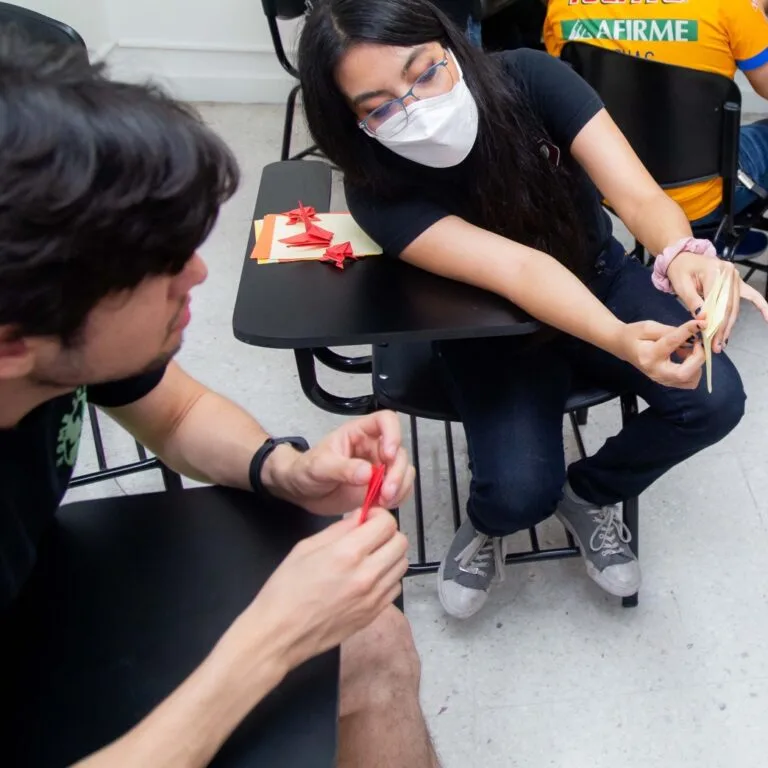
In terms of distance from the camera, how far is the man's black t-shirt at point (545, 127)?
1191mm

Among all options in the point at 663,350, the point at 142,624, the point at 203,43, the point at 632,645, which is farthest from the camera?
the point at 203,43

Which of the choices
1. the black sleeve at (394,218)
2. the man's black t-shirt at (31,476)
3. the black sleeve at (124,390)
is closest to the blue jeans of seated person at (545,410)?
the black sleeve at (394,218)

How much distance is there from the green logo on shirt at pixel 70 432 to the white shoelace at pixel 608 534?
35.7 inches

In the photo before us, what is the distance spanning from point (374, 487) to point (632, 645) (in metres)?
0.79

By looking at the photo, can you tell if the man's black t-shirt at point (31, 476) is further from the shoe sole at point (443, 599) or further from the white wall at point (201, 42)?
the white wall at point (201, 42)

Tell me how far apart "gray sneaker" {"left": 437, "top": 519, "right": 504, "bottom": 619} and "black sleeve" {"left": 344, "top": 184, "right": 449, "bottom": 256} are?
545 mm

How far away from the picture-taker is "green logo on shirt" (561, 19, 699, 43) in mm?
1565

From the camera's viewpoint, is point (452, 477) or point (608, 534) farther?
point (452, 477)

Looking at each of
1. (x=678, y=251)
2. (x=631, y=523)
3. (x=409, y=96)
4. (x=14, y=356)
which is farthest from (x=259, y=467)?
(x=631, y=523)

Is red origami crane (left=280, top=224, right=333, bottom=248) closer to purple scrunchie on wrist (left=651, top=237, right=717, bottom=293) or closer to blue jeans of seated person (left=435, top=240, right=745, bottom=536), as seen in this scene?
blue jeans of seated person (left=435, top=240, right=745, bottom=536)

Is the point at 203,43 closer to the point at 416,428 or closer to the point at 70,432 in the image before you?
the point at 416,428

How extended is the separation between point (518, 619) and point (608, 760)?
0.28 m

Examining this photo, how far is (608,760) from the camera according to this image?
1.24m

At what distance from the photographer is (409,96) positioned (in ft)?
3.66
